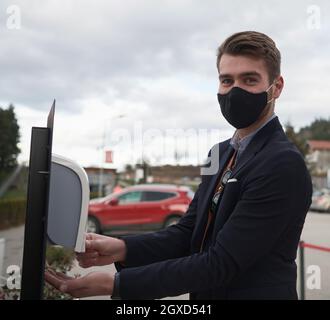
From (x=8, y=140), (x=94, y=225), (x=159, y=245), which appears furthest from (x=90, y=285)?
(x=8, y=140)

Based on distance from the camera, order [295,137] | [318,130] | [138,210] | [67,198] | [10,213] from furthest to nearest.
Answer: [318,130] → [295,137] → [10,213] → [138,210] → [67,198]

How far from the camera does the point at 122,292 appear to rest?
4.27ft

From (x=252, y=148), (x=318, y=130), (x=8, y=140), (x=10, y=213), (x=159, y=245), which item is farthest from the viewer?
(x=318, y=130)

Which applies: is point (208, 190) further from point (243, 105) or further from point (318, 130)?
point (318, 130)

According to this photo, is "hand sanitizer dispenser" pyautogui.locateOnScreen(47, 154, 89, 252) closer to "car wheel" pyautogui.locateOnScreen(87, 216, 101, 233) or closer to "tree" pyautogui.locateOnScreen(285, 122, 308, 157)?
"car wheel" pyautogui.locateOnScreen(87, 216, 101, 233)

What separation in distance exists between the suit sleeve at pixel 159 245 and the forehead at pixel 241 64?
1.74ft

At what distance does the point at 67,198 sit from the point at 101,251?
403 mm

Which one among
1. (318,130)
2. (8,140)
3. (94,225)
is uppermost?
(318,130)

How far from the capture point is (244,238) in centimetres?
125

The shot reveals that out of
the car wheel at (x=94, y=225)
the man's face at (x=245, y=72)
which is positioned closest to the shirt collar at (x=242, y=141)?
the man's face at (x=245, y=72)

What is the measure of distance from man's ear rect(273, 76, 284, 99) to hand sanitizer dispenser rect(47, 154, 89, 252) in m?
0.71

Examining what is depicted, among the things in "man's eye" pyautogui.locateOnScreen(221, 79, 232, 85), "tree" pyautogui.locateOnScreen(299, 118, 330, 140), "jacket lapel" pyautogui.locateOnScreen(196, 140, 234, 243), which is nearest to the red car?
"jacket lapel" pyautogui.locateOnScreen(196, 140, 234, 243)

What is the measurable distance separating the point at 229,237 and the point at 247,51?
596mm

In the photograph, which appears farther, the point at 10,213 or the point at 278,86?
the point at 10,213
